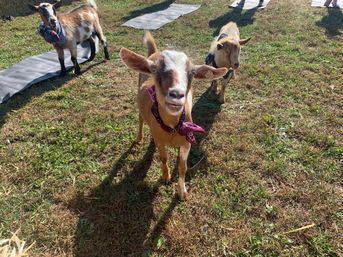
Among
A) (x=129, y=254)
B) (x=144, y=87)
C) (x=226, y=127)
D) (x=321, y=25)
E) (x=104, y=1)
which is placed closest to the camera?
(x=129, y=254)

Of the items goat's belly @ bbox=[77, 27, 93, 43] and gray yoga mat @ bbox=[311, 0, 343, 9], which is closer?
goat's belly @ bbox=[77, 27, 93, 43]

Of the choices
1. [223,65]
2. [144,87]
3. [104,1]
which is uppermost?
[144,87]

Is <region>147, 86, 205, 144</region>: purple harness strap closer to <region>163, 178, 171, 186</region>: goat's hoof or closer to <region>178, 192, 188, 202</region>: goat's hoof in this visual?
<region>178, 192, 188, 202</region>: goat's hoof

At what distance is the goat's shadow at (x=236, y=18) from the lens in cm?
1188

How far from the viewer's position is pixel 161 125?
13.7 feet

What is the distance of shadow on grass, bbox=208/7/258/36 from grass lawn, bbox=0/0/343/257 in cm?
312

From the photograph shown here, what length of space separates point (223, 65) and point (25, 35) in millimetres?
8187

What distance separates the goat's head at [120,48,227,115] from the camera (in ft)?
11.3

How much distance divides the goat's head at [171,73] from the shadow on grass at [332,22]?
872 cm

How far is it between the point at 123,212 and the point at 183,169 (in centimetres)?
107

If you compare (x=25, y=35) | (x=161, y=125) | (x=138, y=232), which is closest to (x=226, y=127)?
(x=161, y=125)

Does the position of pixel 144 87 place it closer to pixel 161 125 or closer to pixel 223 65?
pixel 161 125

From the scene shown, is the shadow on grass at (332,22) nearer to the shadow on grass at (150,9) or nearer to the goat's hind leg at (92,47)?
the shadow on grass at (150,9)

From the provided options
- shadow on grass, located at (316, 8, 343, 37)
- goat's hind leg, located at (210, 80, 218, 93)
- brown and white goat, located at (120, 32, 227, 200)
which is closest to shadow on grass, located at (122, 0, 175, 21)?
shadow on grass, located at (316, 8, 343, 37)
